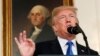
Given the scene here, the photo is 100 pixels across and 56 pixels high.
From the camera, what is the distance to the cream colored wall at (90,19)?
2420mm

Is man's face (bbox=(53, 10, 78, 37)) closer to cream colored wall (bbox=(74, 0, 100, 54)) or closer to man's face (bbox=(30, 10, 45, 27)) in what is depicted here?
man's face (bbox=(30, 10, 45, 27))

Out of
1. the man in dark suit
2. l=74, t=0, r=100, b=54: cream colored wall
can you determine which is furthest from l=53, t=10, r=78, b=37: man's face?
l=74, t=0, r=100, b=54: cream colored wall

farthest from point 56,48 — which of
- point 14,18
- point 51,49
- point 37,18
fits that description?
point 14,18

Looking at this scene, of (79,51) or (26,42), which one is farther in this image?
(79,51)

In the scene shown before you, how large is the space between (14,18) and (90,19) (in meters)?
0.75

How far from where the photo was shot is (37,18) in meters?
2.36

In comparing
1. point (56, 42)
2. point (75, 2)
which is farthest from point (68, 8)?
point (75, 2)

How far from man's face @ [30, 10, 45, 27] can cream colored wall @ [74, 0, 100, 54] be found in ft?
1.22

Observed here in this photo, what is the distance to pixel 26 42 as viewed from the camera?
67.3 inches

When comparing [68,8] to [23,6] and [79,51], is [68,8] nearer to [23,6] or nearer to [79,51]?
[79,51]

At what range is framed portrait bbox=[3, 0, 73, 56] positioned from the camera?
89.0 inches

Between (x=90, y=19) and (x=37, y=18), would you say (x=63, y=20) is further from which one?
(x=90, y=19)

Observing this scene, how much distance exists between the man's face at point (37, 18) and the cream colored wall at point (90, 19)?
1.22 feet

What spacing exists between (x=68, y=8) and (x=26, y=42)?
0.53 meters
